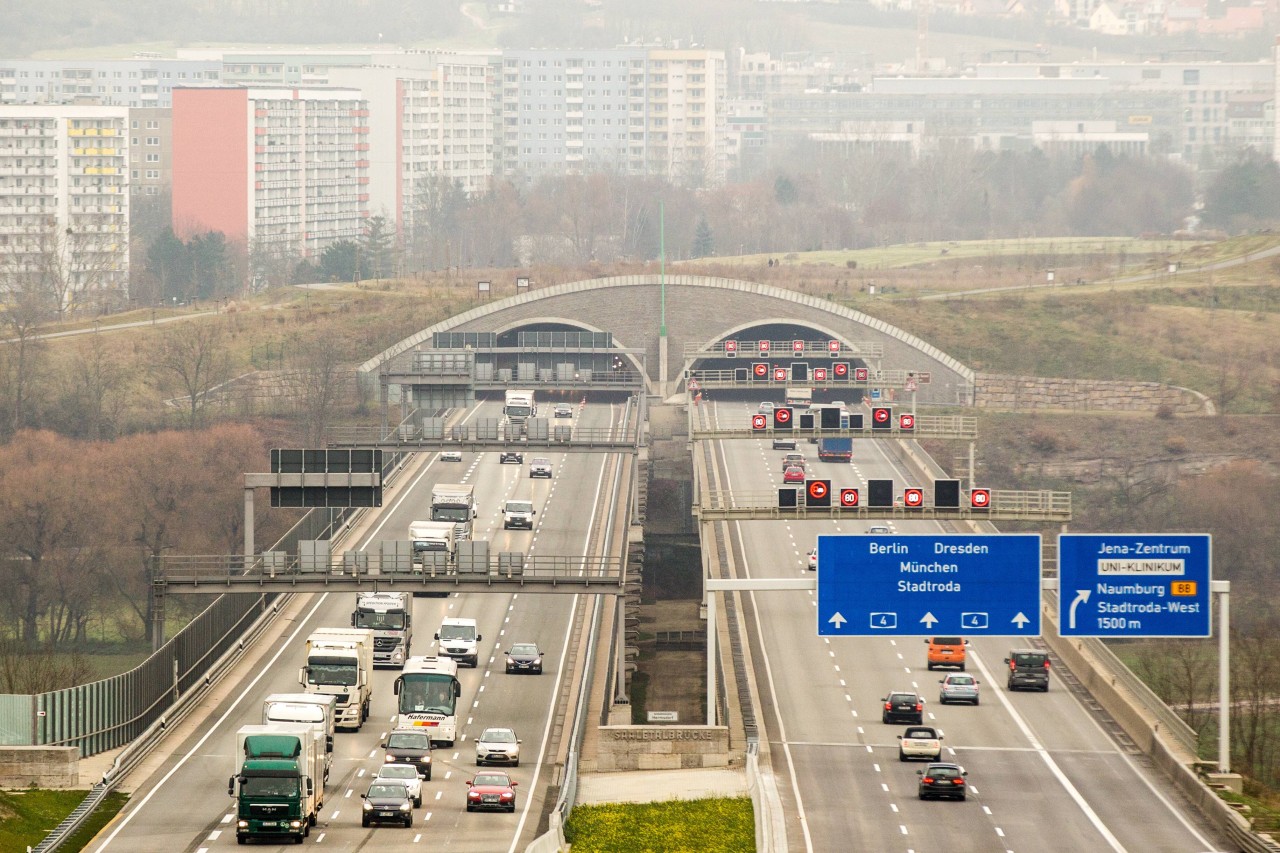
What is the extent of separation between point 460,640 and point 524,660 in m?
3.19

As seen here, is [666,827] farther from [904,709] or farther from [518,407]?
[518,407]

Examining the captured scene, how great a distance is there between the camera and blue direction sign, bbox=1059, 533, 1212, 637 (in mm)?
58812

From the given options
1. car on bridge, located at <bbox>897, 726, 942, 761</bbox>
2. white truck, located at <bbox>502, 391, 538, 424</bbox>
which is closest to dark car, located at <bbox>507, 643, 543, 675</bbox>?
car on bridge, located at <bbox>897, 726, 942, 761</bbox>

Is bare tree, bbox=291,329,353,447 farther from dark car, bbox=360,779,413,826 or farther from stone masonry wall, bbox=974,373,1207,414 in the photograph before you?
dark car, bbox=360,779,413,826

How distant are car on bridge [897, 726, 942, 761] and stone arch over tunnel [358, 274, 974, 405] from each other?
9580 centimetres

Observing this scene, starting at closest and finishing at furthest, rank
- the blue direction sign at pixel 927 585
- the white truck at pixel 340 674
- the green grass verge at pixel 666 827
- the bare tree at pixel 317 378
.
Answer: the green grass verge at pixel 666 827 → the blue direction sign at pixel 927 585 → the white truck at pixel 340 674 → the bare tree at pixel 317 378

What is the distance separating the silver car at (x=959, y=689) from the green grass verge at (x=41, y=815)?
27.7m

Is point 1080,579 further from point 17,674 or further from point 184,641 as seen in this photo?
point 17,674

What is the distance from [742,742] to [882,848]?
10.7 m

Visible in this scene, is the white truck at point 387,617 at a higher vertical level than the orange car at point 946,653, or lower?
higher

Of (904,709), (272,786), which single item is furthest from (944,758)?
(272,786)

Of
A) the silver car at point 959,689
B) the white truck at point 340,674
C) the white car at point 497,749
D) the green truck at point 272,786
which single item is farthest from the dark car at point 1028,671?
the green truck at point 272,786

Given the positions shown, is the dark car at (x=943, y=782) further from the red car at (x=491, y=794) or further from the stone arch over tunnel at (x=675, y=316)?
the stone arch over tunnel at (x=675, y=316)

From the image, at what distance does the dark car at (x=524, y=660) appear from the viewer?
256ft
